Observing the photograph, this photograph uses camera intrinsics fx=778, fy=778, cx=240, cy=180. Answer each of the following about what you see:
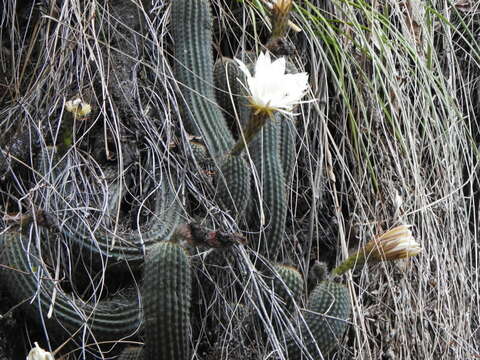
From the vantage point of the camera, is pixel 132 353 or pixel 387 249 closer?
pixel 132 353

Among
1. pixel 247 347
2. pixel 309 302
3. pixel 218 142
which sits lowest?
pixel 247 347

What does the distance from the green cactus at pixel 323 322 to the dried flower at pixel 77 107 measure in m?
0.61

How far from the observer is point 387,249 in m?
1.62

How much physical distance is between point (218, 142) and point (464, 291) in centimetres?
78

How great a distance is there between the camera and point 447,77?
2.31m

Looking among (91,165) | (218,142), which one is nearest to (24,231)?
Answer: (91,165)

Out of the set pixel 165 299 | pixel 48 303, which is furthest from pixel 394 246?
pixel 48 303

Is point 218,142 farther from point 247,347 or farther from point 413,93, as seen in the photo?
point 413,93

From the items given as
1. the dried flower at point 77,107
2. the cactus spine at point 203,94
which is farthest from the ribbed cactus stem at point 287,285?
the dried flower at point 77,107

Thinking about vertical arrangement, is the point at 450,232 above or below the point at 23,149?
above

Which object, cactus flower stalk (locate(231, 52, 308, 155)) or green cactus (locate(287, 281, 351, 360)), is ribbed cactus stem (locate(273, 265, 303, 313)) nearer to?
green cactus (locate(287, 281, 351, 360))

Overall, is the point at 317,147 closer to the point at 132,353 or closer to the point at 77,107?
the point at 77,107

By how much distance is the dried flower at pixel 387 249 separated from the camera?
5.21 feet

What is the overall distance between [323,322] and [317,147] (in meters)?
0.55
